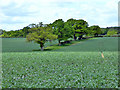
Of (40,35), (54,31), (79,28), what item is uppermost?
(79,28)

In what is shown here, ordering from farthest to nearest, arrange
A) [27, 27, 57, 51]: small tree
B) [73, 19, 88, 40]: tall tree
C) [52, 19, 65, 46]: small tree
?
[73, 19, 88, 40]: tall tree → [52, 19, 65, 46]: small tree → [27, 27, 57, 51]: small tree

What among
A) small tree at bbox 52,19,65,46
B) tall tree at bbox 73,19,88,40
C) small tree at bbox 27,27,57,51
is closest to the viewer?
small tree at bbox 27,27,57,51

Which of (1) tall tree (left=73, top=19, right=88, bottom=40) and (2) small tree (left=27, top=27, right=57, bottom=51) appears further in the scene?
(1) tall tree (left=73, top=19, right=88, bottom=40)

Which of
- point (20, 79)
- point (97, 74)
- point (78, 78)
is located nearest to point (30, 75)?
point (20, 79)

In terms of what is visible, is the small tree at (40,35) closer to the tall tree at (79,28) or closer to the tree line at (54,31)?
the tree line at (54,31)

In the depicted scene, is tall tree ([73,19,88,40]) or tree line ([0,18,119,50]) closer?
tree line ([0,18,119,50])

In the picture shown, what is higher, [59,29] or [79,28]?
[79,28]

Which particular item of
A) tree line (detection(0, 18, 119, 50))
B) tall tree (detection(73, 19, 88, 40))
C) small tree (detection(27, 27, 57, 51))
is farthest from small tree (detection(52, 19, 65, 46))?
tall tree (detection(73, 19, 88, 40))

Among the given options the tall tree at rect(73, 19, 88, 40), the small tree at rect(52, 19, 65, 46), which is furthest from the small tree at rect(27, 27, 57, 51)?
the tall tree at rect(73, 19, 88, 40)

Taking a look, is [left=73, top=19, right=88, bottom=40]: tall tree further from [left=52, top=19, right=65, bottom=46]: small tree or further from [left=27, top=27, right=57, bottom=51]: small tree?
[left=27, top=27, right=57, bottom=51]: small tree

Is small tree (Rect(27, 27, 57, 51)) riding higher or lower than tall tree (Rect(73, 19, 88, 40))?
lower

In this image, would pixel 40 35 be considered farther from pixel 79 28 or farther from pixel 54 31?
pixel 79 28

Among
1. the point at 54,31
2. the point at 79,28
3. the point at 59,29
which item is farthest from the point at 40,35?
the point at 79,28

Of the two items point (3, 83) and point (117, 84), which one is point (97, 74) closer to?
point (117, 84)
